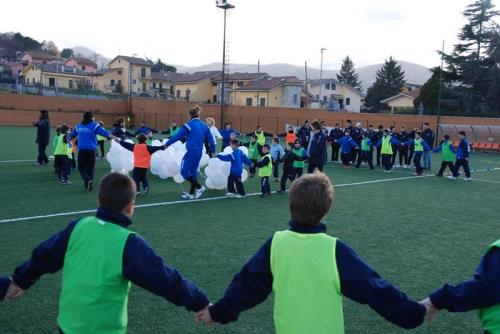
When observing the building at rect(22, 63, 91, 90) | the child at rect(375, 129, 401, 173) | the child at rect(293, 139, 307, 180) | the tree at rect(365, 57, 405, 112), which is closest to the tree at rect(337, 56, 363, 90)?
the tree at rect(365, 57, 405, 112)

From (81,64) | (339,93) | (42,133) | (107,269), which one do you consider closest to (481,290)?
(107,269)

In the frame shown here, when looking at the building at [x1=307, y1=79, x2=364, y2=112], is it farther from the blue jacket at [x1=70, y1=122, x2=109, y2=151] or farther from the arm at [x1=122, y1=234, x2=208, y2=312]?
the arm at [x1=122, y1=234, x2=208, y2=312]

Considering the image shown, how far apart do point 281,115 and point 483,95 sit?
2199 centimetres

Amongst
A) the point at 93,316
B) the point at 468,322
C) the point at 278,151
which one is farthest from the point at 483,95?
the point at 93,316

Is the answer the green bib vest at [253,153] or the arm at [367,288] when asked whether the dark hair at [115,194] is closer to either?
the arm at [367,288]

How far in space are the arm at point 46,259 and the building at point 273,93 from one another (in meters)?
68.2

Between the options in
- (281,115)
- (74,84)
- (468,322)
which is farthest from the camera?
(74,84)

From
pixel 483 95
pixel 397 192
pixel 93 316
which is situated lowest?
pixel 397 192

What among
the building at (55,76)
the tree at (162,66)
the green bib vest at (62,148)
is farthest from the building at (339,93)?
the green bib vest at (62,148)

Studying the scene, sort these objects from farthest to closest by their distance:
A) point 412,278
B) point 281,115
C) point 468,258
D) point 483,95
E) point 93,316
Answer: point 483,95 < point 281,115 < point 468,258 < point 412,278 < point 93,316

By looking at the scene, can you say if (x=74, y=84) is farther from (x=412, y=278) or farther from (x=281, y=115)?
(x=412, y=278)

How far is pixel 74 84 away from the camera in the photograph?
283ft

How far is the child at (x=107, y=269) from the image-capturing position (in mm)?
2869

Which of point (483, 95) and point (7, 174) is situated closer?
point (7, 174)
